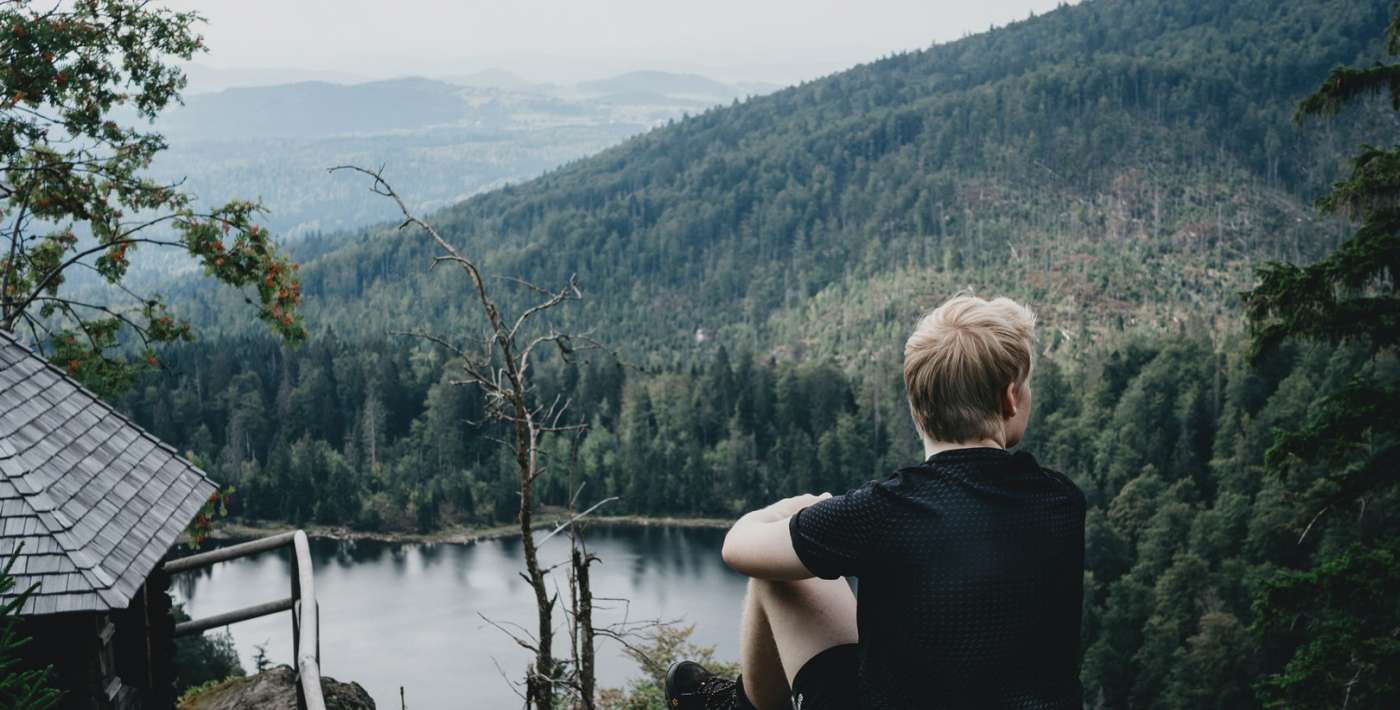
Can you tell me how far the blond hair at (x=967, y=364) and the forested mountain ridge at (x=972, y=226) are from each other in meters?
Answer: 121

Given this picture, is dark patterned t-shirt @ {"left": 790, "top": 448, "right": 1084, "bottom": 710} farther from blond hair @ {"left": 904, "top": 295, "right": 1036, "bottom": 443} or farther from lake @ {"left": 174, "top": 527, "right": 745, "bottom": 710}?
lake @ {"left": 174, "top": 527, "right": 745, "bottom": 710}

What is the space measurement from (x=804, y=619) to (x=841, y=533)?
53cm

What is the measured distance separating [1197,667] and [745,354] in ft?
189

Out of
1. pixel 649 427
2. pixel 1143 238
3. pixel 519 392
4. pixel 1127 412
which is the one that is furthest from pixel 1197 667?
pixel 1143 238

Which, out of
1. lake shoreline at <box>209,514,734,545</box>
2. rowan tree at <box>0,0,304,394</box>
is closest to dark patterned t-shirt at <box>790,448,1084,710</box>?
rowan tree at <box>0,0,304,394</box>

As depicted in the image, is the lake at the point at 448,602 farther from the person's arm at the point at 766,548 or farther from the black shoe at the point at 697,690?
the person's arm at the point at 766,548

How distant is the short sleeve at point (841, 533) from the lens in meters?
2.31

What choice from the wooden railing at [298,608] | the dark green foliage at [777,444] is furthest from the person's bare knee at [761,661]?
the dark green foliage at [777,444]

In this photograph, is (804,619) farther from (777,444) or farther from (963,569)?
(777,444)

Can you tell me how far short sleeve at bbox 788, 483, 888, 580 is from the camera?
7.57 feet

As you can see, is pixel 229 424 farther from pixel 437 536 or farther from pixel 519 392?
pixel 519 392

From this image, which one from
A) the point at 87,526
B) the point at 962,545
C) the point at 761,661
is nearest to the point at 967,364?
the point at 962,545

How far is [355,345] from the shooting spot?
98438 millimetres

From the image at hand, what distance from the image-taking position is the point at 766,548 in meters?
2.47
